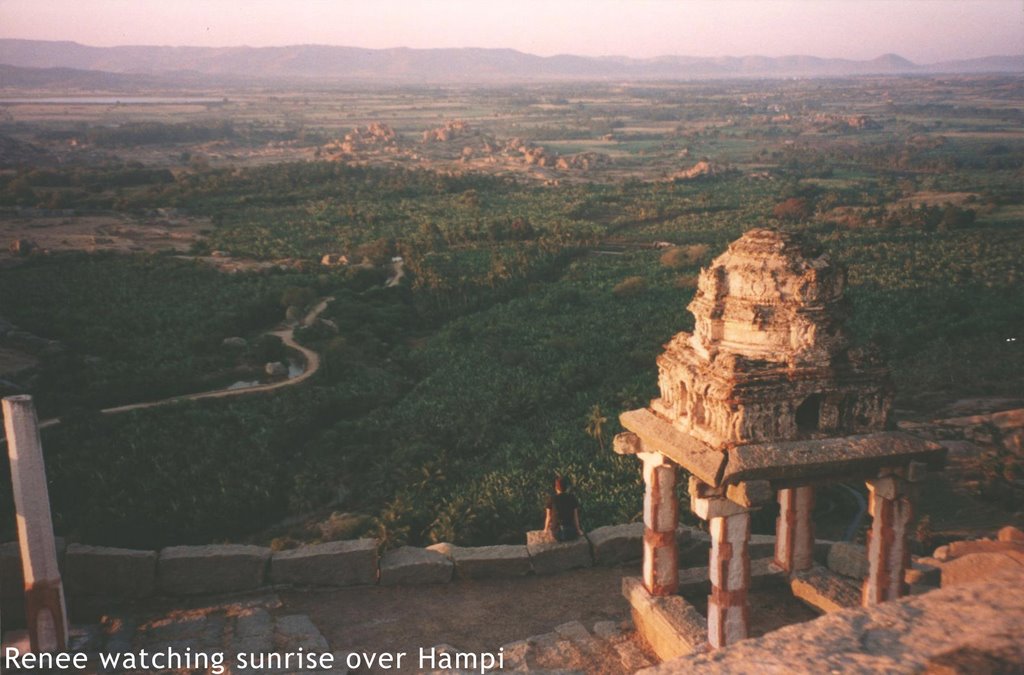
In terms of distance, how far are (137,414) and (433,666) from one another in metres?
17.7

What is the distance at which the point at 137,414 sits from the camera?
73.6 feet

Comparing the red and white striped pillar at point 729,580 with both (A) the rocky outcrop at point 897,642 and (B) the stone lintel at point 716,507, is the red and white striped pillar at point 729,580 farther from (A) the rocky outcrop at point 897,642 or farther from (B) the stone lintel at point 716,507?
(A) the rocky outcrop at point 897,642

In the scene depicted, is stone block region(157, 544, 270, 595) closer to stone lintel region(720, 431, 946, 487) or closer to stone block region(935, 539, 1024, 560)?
stone lintel region(720, 431, 946, 487)

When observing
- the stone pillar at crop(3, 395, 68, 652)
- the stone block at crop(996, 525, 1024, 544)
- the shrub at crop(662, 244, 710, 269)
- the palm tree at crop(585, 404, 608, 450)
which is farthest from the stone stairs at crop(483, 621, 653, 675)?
the shrub at crop(662, 244, 710, 269)

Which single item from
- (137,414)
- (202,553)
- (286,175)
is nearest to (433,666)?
(202,553)

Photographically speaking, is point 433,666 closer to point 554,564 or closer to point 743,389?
point 554,564

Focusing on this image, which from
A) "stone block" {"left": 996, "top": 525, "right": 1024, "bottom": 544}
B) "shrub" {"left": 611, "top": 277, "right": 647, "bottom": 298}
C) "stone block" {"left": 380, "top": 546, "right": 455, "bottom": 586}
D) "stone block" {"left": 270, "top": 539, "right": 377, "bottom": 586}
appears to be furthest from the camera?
"shrub" {"left": 611, "top": 277, "right": 647, "bottom": 298}

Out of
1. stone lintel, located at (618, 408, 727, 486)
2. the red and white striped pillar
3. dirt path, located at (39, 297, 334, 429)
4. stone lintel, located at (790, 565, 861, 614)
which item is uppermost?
stone lintel, located at (618, 408, 727, 486)

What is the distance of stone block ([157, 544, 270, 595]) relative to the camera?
8.46 metres

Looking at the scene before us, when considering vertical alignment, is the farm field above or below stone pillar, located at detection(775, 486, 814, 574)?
below

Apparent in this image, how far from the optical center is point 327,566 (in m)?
8.88

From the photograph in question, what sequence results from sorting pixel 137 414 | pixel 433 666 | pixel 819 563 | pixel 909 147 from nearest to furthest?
pixel 433 666
pixel 819 563
pixel 137 414
pixel 909 147

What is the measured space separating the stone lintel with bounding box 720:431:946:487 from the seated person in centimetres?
315

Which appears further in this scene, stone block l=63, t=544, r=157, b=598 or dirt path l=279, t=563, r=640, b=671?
stone block l=63, t=544, r=157, b=598
